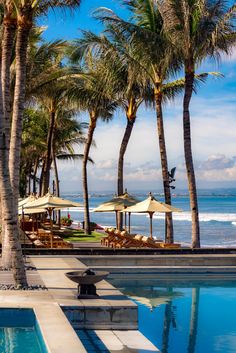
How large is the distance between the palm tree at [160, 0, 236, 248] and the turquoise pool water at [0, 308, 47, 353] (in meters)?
12.9

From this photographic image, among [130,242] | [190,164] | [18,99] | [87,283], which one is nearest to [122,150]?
[130,242]

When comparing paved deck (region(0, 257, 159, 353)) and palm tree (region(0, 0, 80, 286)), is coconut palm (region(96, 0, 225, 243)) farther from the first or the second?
paved deck (region(0, 257, 159, 353))

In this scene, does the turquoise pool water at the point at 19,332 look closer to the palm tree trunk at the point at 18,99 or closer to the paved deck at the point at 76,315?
the paved deck at the point at 76,315

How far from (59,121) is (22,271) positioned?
34.5 metres

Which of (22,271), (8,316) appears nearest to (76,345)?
(8,316)

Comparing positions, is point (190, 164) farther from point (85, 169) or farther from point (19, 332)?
point (85, 169)

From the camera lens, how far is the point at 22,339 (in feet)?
34.4

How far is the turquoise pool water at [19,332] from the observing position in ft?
32.2

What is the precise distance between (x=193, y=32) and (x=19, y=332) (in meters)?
15.2

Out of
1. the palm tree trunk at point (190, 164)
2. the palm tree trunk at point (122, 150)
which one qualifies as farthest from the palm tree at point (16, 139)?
the palm tree trunk at point (122, 150)

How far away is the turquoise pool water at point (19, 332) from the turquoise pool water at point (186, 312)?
93.5 inches

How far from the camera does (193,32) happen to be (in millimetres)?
23016

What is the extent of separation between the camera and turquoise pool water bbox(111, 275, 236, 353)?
11.7 meters

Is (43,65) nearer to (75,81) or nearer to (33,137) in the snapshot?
(75,81)
